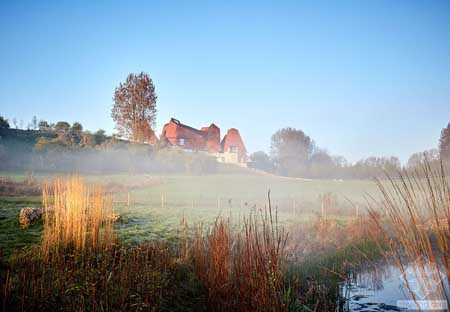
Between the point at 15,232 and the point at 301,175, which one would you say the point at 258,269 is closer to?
the point at 15,232

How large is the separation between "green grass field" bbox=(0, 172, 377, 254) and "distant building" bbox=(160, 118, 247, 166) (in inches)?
259

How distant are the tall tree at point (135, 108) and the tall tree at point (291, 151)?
1111 centimetres

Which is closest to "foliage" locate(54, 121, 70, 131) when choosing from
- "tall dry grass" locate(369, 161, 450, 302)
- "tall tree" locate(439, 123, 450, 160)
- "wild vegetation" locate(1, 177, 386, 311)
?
"wild vegetation" locate(1, 177, 386, 311)

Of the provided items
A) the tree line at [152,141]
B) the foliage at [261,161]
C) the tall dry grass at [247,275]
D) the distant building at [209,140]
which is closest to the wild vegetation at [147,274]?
the tall dry grass at [247,275]

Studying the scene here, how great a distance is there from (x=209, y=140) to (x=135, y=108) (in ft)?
33.6

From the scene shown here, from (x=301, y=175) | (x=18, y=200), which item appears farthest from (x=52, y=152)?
(x=301, y=175)

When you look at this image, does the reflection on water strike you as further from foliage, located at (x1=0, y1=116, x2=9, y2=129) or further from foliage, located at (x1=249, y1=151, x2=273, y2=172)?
foliage, located at (x1=249, y1=151, x2=273, y2=172)

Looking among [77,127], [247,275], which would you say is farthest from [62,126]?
[247,275]

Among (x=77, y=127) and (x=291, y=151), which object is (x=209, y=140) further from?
(x=77, y=127)

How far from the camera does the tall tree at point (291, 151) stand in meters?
24.8

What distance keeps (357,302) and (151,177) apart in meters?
13.2

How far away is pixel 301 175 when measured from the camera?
77.7ft

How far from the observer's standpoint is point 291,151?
86.6ft

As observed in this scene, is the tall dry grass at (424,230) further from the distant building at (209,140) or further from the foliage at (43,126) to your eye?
the distant building at (209,140)
